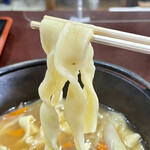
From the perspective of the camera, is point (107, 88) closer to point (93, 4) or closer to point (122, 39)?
point (122, 39)

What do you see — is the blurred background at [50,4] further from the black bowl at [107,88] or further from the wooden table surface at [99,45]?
the black bowl at [107,88]

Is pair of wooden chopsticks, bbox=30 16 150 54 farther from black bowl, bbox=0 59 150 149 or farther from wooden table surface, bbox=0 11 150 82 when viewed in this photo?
wooden table surface, bbox=0 11 150 82

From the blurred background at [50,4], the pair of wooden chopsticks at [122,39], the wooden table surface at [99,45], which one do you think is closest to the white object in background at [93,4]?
the blurred background at [50,4]

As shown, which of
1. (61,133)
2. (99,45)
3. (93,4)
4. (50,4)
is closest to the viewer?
(61,133)

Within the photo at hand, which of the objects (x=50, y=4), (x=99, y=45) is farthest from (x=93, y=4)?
(x=99, y=45)

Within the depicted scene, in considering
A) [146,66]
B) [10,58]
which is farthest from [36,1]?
[146,66]

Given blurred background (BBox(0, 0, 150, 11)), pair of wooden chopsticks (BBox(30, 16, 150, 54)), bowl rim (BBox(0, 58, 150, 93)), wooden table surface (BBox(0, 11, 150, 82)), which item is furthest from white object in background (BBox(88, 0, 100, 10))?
pair of wooden chopsticks (BBox(30, 16, 150, 54))
